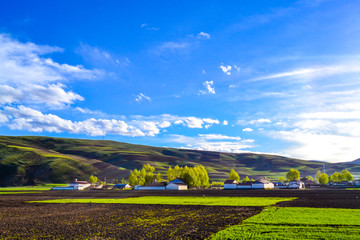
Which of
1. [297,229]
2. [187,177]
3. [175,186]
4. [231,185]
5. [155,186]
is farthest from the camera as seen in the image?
[231,185]

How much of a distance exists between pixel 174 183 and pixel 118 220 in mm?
99745

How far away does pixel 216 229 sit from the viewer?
90.9ft

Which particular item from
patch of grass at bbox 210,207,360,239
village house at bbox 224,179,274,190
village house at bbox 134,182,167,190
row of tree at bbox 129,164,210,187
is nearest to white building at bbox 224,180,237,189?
village house at bbox 224,179,274,190

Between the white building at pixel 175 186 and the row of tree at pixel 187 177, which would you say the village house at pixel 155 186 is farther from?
the row of tree at pixel 187 177

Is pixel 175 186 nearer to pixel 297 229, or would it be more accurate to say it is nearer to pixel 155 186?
pixel 155 186

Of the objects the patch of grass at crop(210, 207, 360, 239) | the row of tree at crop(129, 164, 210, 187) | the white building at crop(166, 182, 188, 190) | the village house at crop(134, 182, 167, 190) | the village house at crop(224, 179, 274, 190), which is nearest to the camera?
the patch of grass at crop(210, 207, 360, 239)

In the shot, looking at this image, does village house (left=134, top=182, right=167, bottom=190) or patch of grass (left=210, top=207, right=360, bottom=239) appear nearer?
patch of grass (left=210, top=207, right=360, bottom=239)

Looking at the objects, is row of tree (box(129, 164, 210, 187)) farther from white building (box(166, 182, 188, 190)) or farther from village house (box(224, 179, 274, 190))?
village house (box(224, 179, 274, 190))

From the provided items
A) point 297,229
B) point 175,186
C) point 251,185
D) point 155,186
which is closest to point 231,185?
point 251,185

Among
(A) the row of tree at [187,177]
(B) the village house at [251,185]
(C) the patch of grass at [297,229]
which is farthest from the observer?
(B) the village house at [251,185]

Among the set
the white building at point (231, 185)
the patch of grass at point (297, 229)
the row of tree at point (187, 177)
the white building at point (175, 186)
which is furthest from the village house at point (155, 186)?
the patch of grass at point (297, 229)

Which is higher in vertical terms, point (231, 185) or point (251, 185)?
point (251, 185)

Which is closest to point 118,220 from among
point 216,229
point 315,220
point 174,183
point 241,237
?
point 216,229

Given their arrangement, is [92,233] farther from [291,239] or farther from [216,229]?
[291,239]
